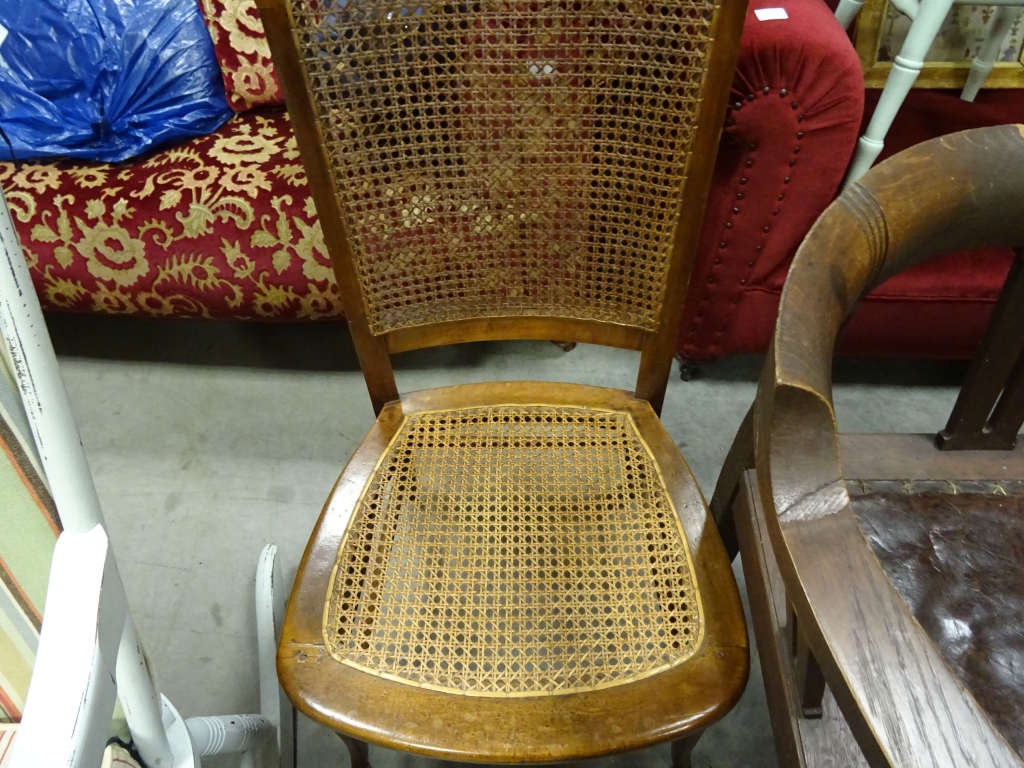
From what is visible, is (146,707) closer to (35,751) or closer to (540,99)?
(35,751)

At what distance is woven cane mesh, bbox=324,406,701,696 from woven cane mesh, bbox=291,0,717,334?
155 mm

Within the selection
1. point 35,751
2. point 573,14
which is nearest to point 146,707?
A: point 35,751

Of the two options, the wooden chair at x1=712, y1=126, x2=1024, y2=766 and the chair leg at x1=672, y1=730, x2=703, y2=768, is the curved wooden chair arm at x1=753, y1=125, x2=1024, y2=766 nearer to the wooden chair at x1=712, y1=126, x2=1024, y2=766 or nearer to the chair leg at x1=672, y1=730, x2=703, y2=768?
the wooden chair at x1=712, y1=126, x2=1024, y2=766

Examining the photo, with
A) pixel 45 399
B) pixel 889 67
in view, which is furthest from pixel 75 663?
pixel 889 67

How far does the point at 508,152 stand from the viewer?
734 mm

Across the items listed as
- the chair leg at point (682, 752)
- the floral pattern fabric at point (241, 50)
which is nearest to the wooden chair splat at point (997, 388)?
the chair leg at point (682, 752)

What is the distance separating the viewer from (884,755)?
0.99 feet

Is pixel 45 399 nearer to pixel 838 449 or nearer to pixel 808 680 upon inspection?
pixel 838 449

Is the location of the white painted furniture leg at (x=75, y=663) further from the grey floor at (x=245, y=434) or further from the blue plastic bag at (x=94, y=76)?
the blue plastic bag at (x=94, y=76)

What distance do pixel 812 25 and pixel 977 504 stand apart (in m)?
0.70

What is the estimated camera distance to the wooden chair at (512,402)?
24.7 inches

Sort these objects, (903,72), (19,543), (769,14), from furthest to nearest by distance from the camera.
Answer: (903,72), (769,14), (19,543)

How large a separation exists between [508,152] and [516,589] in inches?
18.3

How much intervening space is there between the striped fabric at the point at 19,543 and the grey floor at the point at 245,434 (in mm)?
527
